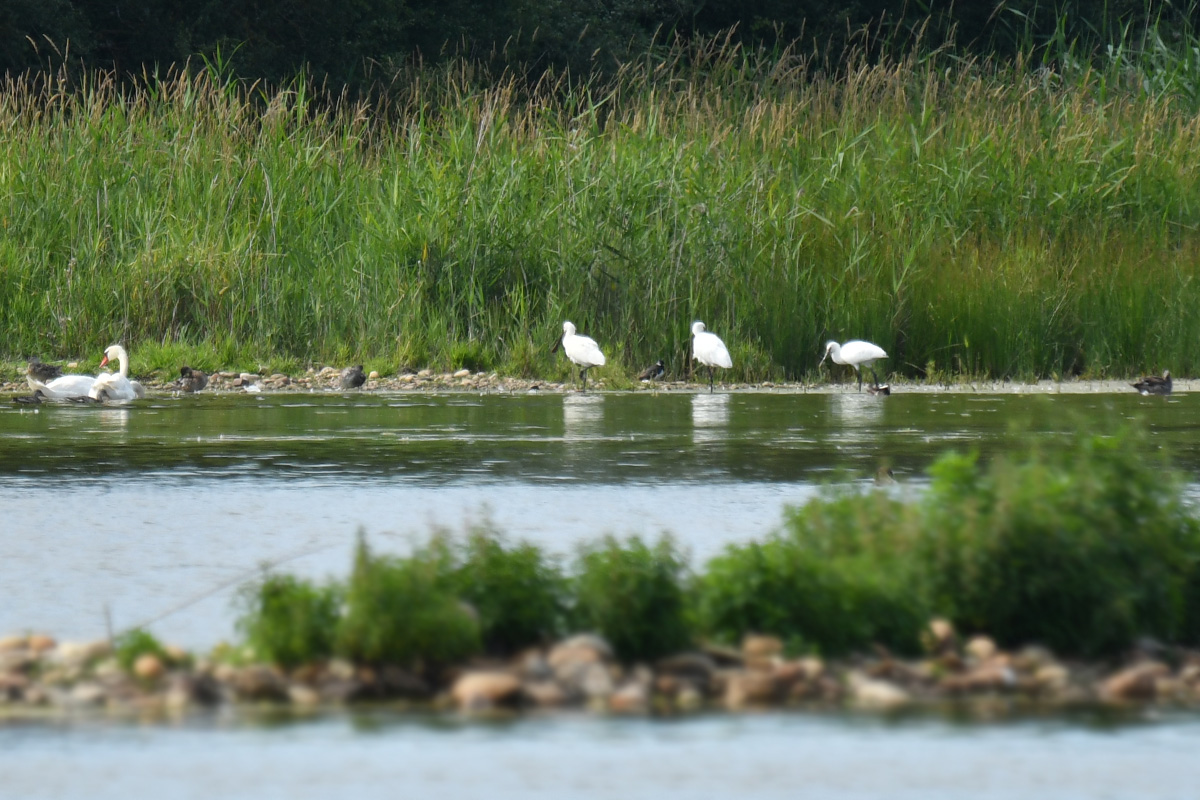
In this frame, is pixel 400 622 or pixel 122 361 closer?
pixel 400 622

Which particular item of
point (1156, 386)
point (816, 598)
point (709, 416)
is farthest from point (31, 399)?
point (816, 598)

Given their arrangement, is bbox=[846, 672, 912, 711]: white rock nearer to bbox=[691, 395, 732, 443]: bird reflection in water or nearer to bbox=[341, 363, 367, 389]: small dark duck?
bbox=[691, 395, 732, 443]: bird reflection in water

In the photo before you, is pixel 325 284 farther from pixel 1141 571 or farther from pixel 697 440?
pixel 1141 571

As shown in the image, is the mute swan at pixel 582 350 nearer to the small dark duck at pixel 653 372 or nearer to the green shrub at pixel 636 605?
the small dark duck at pixel 653 372

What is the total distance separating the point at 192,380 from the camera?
49.2 feet

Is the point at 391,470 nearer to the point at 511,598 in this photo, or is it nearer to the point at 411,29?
the point at 511,598

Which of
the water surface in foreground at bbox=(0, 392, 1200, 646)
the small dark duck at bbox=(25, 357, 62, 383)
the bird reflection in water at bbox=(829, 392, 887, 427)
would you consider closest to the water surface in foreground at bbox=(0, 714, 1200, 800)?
the water surface in foreground at bbox=(0, 392, 1200, 646)

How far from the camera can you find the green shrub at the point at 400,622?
536 centimetres

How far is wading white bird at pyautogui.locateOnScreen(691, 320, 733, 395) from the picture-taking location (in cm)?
1491

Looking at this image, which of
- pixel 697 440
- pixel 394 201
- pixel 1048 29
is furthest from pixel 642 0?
pixel 697 440

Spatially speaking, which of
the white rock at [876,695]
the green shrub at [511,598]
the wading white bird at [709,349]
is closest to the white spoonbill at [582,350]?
the wading white bird at [709,349]

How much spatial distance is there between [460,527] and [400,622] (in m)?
2.62

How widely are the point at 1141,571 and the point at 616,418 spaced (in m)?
7.32

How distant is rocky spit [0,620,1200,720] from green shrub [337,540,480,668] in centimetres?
5
